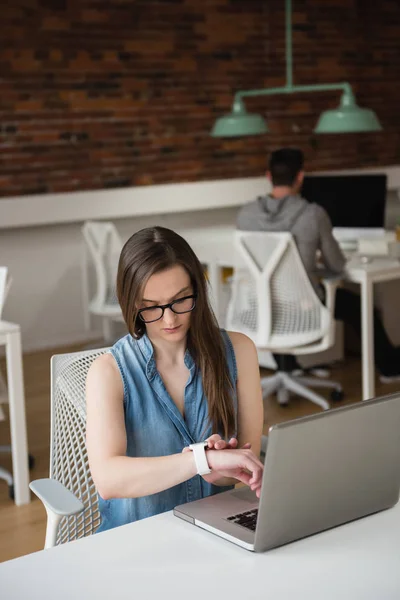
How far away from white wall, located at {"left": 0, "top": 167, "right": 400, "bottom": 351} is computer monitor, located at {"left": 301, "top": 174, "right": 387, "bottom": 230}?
1.47m

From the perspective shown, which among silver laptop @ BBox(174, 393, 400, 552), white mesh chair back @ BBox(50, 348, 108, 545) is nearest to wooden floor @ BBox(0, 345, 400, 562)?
white mesh chair back @ BBox(50, 348, 108, 545)

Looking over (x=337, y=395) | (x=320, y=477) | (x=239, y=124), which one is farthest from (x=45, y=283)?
(x=320, y=477)

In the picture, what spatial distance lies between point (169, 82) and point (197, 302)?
5299 millimetres

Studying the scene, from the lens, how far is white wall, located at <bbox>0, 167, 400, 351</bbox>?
6344mm

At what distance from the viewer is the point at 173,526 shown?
1.63m

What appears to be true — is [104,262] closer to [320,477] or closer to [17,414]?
[17,414]

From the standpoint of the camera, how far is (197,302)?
75.0 inches

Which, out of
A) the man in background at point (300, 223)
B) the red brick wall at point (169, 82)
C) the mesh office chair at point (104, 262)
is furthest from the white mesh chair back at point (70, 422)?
the red brick wall at point (169, 82)

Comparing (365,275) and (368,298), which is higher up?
(365,275)

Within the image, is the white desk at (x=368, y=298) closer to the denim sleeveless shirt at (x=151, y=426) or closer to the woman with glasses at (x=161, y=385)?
the woman with glasses at (x=161, y=385)

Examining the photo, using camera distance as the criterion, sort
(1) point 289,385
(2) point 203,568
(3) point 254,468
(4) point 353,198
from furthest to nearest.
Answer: (4) point 353,198
(1) point 289,385
(3) point 254,468
(2) point 203,568

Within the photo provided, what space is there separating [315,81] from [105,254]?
9.67 ft

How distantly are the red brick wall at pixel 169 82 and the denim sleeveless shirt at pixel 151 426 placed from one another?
4.56m

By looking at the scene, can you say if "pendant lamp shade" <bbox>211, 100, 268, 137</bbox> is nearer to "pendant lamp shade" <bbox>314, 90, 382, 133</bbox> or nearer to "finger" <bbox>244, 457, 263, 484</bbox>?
"pendant lamp shade" <bbox>314, 90, 382, 133</bbox>
